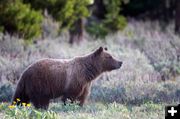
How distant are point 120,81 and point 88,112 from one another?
3.69 meters

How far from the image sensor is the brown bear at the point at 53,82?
1104cm

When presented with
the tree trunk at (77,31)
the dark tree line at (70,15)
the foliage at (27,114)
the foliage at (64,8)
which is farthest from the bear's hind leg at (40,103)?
the tree trunk at (77,31)

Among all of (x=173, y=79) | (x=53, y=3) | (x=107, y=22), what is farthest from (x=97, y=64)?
(x=107, y=22)

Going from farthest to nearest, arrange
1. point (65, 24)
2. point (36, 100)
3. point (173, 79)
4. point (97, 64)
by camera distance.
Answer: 1. point (65, 24)
2. point (173, 79)
3. point (97, 64)
4. point (36, 100)

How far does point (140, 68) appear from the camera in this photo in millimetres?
15562

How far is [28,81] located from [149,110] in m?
2.60

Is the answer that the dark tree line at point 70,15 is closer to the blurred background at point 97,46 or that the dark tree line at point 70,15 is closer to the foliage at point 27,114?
the blurred background at point 97,46

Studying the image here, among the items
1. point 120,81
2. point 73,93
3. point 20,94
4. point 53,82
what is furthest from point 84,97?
point 120,81

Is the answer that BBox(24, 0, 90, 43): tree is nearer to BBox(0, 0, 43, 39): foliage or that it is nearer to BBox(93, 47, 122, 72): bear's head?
BBox(0, 0, 43, 39): foliage

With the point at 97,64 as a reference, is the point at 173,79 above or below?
below

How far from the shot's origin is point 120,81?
13.8 meters

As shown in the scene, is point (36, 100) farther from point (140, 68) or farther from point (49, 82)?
point (140, 68)

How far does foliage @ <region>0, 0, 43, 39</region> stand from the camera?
19.2 metres

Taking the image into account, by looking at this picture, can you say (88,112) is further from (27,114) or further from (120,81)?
(120,81)
